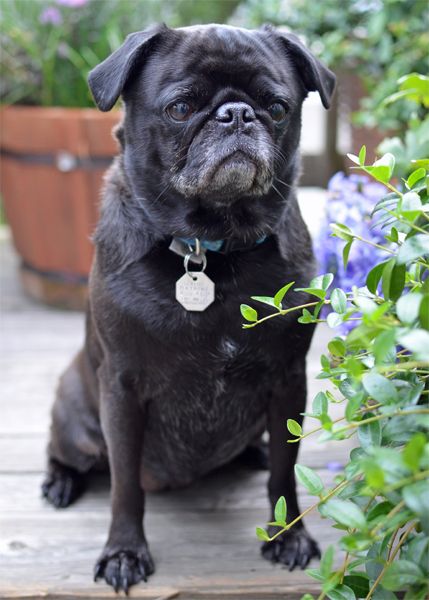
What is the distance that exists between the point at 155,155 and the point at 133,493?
713mm

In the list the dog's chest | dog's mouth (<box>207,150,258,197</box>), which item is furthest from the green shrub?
the dog's chest

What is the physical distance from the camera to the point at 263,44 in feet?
5.80

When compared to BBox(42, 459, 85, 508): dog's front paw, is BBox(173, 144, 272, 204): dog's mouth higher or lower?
higher

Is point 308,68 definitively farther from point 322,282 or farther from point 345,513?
point 345,513

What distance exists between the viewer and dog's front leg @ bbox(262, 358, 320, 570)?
6.13 feet

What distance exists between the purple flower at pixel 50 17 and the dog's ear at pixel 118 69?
186cm

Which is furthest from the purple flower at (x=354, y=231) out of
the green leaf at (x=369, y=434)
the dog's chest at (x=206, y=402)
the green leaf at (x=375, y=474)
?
the green leaf at (x=375, y=474)

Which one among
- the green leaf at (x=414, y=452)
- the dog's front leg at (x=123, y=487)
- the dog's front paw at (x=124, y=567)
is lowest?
the dog's front paw at (x=124, y=567)

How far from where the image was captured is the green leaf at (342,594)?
123cm

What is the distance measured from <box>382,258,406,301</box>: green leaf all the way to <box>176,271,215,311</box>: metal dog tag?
59 cm

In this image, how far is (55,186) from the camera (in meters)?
3.40

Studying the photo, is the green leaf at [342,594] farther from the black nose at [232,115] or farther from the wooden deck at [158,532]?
the black nose at [232,115]

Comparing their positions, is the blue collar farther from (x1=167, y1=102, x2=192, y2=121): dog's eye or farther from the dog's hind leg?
the dog's hind leg

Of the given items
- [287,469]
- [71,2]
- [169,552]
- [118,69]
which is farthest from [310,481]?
[71,2]
